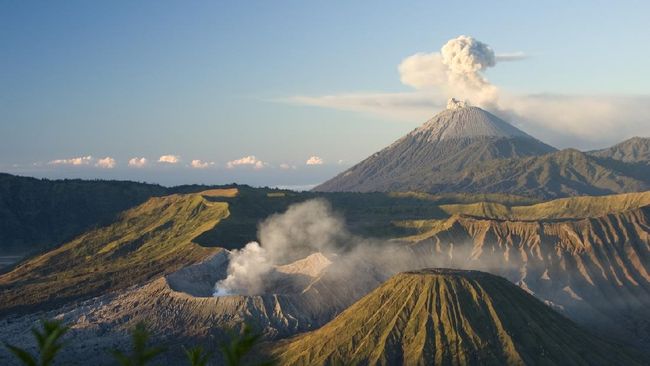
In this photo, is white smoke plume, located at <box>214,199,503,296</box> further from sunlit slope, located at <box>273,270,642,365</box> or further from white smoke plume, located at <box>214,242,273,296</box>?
sunlit slope, located at <box>273,270,642,365</box>

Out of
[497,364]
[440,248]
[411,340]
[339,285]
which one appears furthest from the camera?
[440,248]

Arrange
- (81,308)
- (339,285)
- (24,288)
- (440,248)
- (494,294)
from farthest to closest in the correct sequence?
(440,248)
(24,288)
(339,285)
(81,308)
(494,294)

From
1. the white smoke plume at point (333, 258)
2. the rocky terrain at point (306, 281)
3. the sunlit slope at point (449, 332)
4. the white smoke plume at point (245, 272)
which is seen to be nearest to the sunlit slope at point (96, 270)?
the rocky terrain at point (306, 281)

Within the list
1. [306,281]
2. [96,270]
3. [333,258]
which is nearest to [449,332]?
[306,281]

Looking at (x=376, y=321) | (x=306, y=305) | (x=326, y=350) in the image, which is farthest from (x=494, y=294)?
(x=306, y=305)

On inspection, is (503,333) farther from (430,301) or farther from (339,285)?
(339,285)

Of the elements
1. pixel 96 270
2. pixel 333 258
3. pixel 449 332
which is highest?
pixel 333 258

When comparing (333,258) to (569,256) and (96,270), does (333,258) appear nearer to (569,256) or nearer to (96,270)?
(569,256)

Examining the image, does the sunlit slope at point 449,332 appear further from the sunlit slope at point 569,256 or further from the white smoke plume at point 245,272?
the sunlit slope at point 569,256

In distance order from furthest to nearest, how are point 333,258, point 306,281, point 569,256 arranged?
point 569,256
point 333,258
point 306,281
